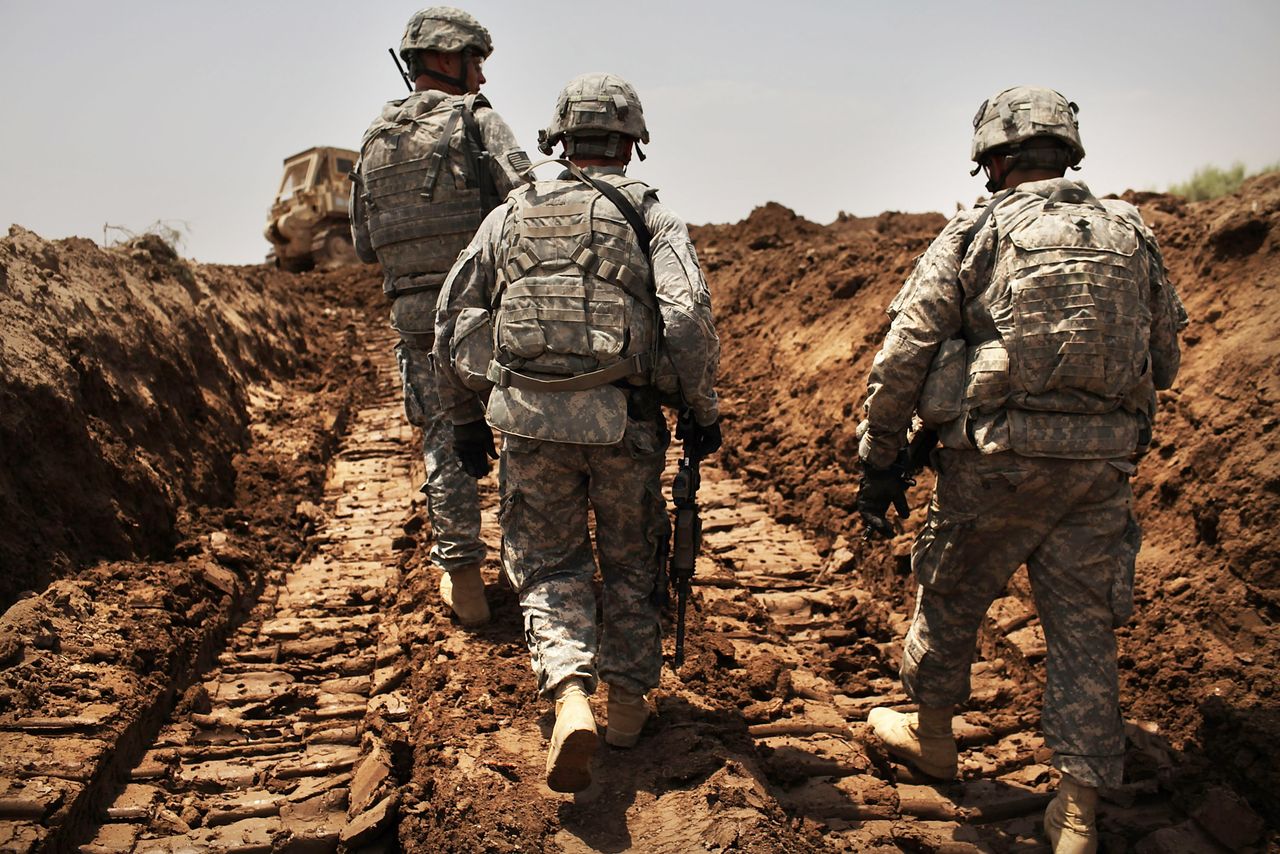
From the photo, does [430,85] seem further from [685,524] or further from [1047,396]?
[1047,396]

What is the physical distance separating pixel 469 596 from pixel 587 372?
1654 mm

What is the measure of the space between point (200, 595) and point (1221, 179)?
34.5ft

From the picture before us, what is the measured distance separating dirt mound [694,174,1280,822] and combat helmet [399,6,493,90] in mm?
3504

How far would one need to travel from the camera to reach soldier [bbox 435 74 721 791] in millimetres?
3646

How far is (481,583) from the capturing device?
193 inches

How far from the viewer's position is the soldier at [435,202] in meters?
4.87

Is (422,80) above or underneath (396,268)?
above

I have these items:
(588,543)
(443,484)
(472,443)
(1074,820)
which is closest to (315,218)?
(443,484)

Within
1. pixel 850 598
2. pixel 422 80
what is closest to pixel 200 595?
pixel 422 80

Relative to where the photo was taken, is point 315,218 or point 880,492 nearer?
point 880,492

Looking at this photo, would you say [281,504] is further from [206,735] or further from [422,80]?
[422,80]

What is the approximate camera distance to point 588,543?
158 inches

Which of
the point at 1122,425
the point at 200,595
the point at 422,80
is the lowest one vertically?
the point at 1122,425

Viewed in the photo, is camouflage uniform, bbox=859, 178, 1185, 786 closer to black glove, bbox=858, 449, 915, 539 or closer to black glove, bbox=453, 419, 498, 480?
black glove, bbox=858, 449, 915, 539
